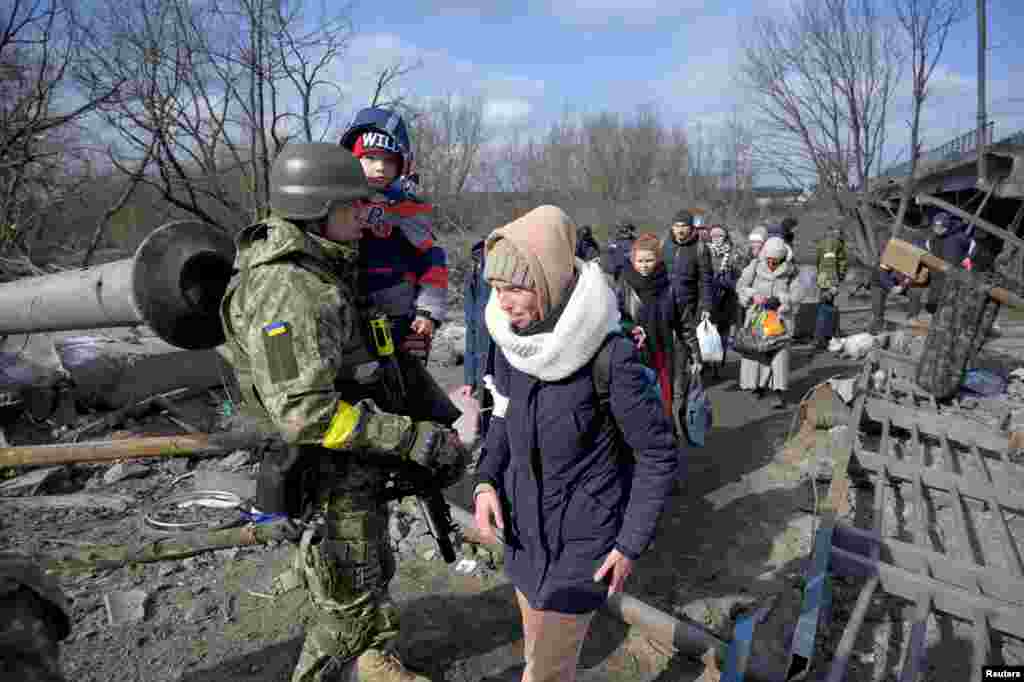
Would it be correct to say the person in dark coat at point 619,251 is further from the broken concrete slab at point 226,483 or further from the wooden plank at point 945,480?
the broken concrete slab at point 226,483

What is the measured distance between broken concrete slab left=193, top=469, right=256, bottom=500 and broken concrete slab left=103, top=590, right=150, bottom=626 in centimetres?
110

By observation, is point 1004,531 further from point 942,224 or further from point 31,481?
point 942,224

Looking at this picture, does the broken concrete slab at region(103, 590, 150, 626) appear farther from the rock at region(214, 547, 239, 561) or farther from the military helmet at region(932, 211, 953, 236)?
the military helmet at region(932, 211, 953, 236)

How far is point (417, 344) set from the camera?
9.65ft

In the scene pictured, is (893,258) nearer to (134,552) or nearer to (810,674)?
(810,674)

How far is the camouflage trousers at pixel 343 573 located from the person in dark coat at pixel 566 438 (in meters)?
0.55

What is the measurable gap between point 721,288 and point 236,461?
5775mm

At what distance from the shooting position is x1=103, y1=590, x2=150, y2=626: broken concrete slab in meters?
3.19

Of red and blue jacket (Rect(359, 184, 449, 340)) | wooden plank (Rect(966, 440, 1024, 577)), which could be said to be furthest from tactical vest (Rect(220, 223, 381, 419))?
wooden plank (Rect(966, 440, 1024, 577))

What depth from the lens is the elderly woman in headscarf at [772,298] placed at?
23.1 feet

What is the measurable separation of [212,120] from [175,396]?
318 cm

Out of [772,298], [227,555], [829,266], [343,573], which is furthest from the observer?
[829,266]

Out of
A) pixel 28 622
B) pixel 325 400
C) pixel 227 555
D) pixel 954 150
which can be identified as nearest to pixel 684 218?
pixel 227 555

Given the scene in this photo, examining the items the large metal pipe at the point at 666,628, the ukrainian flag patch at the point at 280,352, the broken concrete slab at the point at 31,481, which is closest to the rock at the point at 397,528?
the large metal pipe at the point at 666,628
